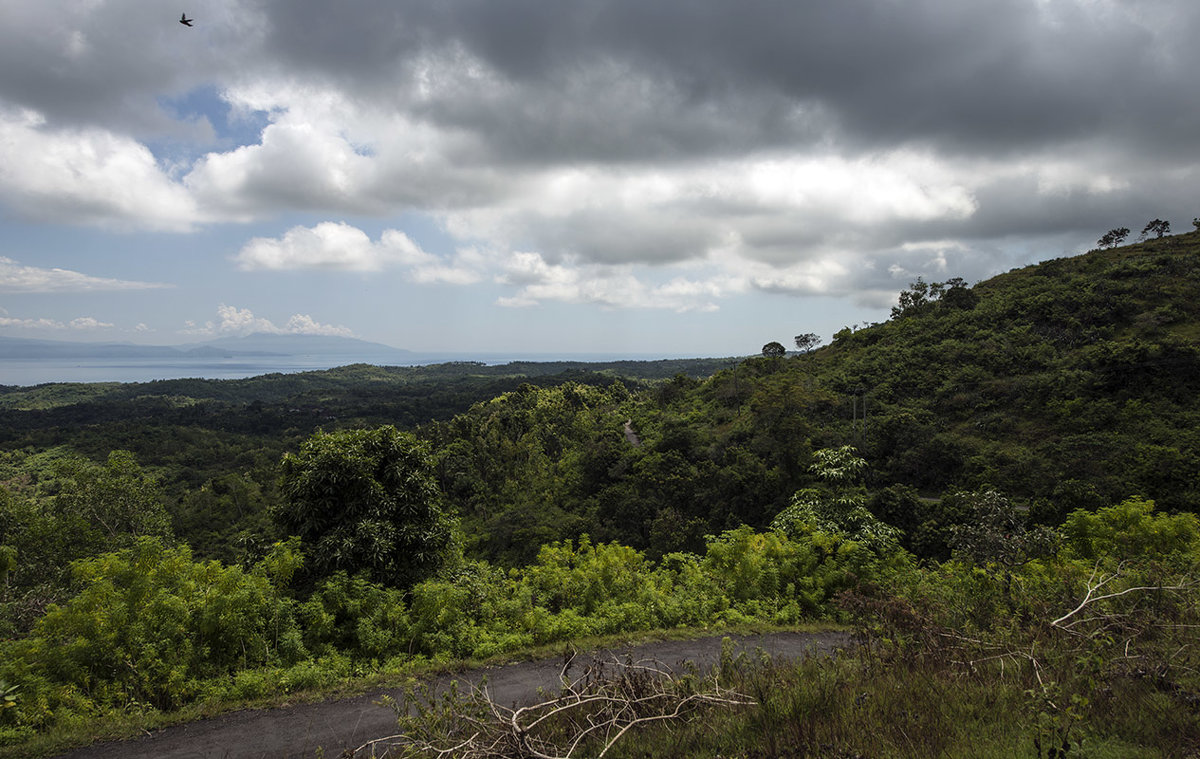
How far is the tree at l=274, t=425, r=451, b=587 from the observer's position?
8875 millimetres

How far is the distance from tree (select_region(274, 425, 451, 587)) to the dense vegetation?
0.18 feet

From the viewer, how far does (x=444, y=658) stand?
6.82m

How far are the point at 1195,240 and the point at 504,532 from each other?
7863cm

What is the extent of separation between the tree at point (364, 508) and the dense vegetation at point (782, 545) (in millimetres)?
56

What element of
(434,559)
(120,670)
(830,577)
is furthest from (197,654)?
(830,577)

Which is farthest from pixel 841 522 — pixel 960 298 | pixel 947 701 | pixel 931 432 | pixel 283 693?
pixel 960 298

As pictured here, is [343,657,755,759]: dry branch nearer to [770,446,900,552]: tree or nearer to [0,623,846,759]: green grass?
[0,623,846,759]: green grass

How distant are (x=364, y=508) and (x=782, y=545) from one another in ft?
27.0

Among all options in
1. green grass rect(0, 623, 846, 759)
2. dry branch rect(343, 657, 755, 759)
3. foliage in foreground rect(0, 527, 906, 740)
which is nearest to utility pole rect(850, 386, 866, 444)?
foliage in foreground rect(0, 527, 906, 740)

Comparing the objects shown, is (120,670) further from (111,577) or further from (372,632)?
(372,632)

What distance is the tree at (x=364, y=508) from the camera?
888 cm

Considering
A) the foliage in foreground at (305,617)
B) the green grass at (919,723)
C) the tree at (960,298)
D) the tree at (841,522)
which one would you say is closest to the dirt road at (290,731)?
the foliage in foreground at (305,617)

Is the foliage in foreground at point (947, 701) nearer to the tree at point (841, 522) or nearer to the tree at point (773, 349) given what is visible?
the tree at point (841, 522)

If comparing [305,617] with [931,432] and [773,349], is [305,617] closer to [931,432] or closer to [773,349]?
[931,432]
